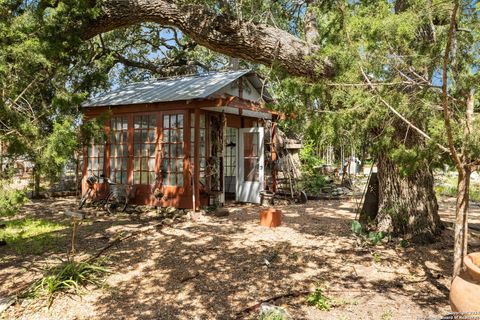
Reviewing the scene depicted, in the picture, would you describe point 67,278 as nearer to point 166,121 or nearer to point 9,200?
point 9,200

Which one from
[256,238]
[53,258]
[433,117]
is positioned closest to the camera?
[433,117]

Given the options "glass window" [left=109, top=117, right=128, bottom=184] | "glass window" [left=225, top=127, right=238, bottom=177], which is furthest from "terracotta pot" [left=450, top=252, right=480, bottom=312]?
"glass window" [left=109, top=117, right=128, bottom=184]

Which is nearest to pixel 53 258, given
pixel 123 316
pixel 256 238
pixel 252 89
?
pixel 123 316

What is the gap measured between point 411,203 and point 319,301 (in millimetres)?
2633

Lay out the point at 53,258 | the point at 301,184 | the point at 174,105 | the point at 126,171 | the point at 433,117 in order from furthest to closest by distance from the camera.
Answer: the point at 301,184 → the point at 126,171 → the point at 174,105 → the point at 53,258 → the point at 433,117

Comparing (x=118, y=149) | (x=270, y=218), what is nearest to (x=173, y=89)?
(x=118, y=149)

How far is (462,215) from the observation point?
3.33 metres

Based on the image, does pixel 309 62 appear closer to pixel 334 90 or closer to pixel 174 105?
pixel 334 90

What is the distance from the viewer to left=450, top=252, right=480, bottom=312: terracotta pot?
2373 mm

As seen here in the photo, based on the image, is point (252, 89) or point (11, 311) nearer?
point (11, 311)

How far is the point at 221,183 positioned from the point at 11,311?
636 centimetres

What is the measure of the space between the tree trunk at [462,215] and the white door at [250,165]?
625 centimetres

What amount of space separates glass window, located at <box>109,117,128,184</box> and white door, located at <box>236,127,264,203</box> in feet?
9.95

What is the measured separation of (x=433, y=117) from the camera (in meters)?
3.54
